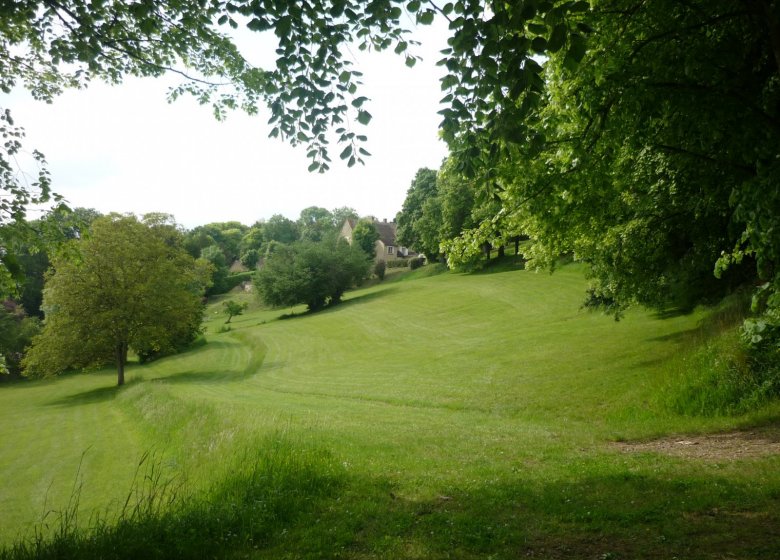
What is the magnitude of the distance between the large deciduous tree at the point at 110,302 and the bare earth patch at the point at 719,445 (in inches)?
1380

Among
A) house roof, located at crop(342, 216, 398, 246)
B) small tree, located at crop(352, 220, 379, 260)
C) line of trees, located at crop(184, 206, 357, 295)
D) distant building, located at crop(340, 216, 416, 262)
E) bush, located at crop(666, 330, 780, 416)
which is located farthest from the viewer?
line of trees, located at crop(184, 206, 357, 295)

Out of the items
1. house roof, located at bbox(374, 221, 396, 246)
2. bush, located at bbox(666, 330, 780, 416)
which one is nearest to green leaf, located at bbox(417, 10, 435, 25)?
bush, located at bbox(666, 330, 780, 416)

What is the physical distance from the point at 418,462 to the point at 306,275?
57.1 meters

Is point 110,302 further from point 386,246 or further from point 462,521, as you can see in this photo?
point 386,246

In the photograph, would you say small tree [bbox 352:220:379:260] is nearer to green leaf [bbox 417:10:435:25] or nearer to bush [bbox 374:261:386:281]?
bush [bbox 374:261:386:281]

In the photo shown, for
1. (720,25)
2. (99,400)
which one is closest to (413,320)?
(99,400)

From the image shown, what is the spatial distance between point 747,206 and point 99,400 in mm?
36214

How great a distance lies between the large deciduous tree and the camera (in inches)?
1389

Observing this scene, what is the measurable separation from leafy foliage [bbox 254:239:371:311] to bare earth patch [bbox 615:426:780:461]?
186 ft

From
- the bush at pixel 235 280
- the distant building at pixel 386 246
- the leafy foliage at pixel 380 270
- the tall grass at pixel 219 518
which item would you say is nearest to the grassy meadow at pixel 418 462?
the tall grass at pixel 219 518

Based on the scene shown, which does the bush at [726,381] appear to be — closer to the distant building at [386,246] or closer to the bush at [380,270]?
the bush at [380,270]

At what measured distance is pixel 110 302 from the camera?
3666cm

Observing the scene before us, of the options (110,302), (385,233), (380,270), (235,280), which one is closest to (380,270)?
(380,270)

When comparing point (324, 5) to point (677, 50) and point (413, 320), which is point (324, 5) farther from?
point (413, 320)
